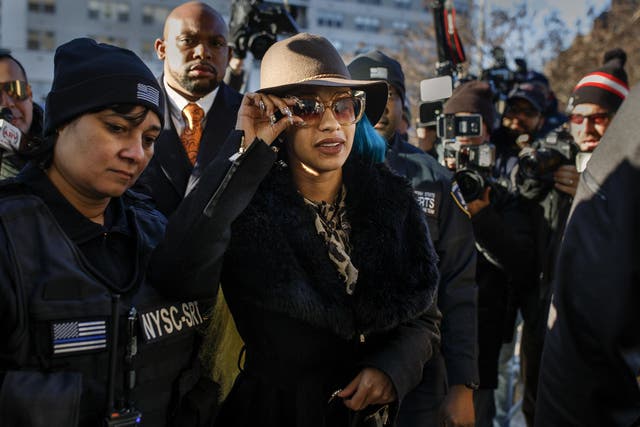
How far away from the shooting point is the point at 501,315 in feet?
12.3

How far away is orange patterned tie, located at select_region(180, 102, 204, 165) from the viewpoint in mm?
2770

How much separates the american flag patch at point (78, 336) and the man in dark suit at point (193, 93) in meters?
1.06

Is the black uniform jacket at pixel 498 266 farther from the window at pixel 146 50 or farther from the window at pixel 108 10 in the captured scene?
the window at pixel 108 10

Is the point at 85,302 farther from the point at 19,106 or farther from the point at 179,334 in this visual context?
the point at 19,106

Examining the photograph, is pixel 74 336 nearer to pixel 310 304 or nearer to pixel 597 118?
pixel 310 304

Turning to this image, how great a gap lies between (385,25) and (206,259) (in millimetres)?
54799

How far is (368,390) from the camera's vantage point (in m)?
2.01

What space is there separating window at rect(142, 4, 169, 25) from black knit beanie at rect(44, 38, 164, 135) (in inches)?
1804

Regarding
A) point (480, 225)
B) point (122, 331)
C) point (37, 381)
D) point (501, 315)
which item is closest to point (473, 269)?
point (480, 225)

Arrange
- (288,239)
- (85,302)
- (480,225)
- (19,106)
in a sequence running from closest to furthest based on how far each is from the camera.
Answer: (85,302), (288,239), (19,106), (480,225)

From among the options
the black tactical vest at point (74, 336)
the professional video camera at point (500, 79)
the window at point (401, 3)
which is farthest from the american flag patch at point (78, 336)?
the window at point (401, 3)

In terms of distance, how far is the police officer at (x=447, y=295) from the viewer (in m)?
2.61

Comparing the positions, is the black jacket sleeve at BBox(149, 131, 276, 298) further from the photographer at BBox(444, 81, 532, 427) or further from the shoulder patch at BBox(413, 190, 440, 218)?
the photographer at BBox(444, 81, 532, 427)

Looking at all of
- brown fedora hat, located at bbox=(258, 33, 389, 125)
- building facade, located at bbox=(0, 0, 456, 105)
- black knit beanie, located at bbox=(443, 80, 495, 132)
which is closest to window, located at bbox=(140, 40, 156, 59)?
building facade, located at bbox=(0, 0, 456, 105)
